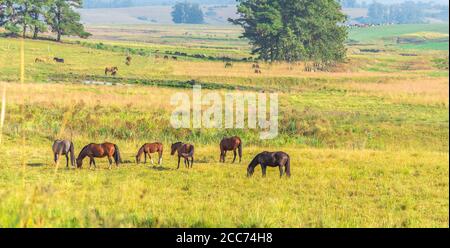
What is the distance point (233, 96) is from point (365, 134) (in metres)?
16.5

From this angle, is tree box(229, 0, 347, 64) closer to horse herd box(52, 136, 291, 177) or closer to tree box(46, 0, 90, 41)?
tree box(46, 0, 90, 41)

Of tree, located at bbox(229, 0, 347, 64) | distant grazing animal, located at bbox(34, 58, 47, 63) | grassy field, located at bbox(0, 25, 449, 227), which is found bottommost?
grassy field, located at bbox(0, 25, 449, 227)

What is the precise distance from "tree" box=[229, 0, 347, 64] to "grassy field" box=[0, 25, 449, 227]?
23.8 meters

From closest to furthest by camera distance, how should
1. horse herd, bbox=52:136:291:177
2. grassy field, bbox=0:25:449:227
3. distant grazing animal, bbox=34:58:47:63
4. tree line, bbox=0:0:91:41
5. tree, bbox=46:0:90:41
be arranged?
1. grassy field, bbox=0:25:449:227
2. horse herd, bbox=52:136:291:177
3. distant grazing animal, bbox=34:58:47:63
4. tree line, bbox=0:0:91:41
5. tree, bbox=46:0:90:41

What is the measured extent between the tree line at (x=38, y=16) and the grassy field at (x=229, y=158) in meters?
28.9

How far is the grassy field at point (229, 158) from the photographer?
11.3 meters

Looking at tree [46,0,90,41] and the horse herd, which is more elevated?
tree [46,0,90,41]

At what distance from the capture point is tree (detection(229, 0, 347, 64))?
90688mm

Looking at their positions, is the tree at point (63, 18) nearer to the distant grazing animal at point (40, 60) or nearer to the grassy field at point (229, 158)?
the distant grazing animal at point (40, 60)

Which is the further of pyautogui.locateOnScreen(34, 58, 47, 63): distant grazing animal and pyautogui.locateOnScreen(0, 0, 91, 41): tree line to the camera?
pyautogui.locateOnScreen(0, 0, 91, 41): tree line

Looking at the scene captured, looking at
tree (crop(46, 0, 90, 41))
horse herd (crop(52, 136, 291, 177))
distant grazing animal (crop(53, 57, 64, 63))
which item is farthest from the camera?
tree (crop(46, 0, 90, 41))

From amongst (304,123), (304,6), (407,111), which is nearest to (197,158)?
(304,123)

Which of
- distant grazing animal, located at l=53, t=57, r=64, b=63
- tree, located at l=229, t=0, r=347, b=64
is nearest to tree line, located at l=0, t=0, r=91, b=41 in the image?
distant grazing animal, located at l=53, t=57, r=64, b=63

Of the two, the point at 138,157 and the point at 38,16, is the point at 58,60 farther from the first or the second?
the point at 138,157
